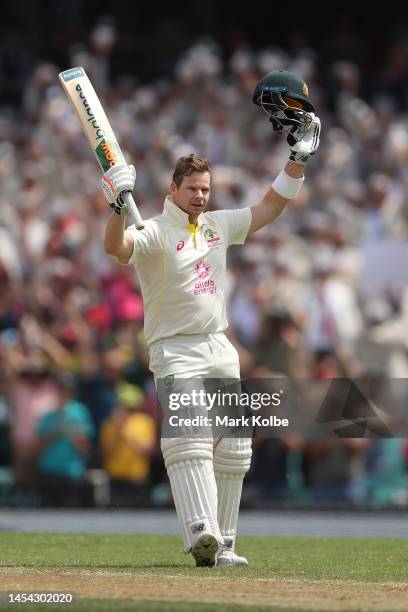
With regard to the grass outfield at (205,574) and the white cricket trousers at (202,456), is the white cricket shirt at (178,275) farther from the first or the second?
the grass outfield at (205,574)

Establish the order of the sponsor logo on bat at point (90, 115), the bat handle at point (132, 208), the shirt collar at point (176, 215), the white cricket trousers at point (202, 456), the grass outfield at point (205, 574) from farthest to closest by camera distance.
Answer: the sponsor logo on bat at point (90, 115), the shirt collar at point (176, 215), the bat handle at point (132, 208), the white cricket trousers at point (202, 456), the grass outfield at point (205, 574)

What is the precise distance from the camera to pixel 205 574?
8.84 meters

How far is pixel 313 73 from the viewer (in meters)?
22.3

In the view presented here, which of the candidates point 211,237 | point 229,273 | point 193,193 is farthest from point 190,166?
point 229,273

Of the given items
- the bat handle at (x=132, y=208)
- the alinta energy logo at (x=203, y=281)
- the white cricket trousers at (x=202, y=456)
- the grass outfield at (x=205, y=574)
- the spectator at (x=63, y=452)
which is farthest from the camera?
the spectator at (x=63, y=452)

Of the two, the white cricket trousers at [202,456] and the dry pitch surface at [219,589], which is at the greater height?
the white cricket trousers at [202,456]

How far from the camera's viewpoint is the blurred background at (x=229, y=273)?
626 inches

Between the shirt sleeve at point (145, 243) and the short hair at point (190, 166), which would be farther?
the short hair at point (190, 166)

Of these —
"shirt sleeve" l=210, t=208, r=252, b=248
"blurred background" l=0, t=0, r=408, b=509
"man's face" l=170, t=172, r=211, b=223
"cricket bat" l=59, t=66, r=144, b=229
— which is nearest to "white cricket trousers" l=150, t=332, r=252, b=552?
"shirt sleeve" l=210, t=208, r=252, b=248

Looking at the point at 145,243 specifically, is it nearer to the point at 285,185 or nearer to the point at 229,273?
the point at 285,185

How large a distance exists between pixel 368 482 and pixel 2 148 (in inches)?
348

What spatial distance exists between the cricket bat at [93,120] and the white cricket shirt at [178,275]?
468 millimetres

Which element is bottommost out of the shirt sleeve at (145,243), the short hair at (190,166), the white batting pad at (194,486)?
the white batting pad at (194,486)

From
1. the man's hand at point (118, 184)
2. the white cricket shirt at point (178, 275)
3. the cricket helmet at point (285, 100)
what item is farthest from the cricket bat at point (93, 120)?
the cricket helmet at point (285, 100)
